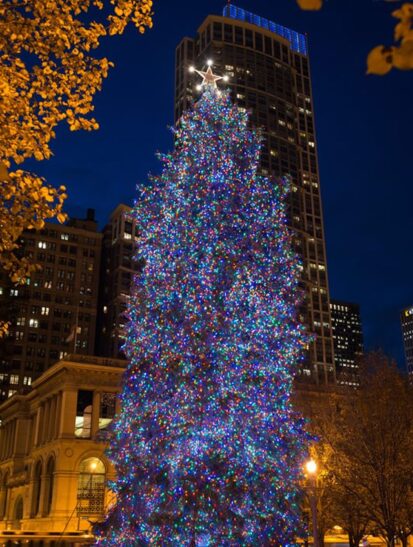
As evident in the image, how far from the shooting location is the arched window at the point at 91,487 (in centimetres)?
4984

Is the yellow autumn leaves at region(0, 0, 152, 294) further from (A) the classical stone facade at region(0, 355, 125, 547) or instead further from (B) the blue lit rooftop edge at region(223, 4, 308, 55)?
(B) the blue lit rooftop edge at region(223, 4, 308, 55)

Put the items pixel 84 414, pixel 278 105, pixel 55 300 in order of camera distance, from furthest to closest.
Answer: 1. pixel 278 105
2. pixel 55 300
3. pixel 84 414

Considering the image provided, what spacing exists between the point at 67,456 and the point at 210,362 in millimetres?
38672

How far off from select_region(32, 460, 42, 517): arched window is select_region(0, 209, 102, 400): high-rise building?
55610mm

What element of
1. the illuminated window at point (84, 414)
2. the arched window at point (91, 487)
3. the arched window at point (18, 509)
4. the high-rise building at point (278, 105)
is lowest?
the arched window at point (18, 509)

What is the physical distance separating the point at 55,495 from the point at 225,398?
127 feet

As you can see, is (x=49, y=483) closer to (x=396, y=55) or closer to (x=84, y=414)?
(x=84, y=414)

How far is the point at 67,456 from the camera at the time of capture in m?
52.1

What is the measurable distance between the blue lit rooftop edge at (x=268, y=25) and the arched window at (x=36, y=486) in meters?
115

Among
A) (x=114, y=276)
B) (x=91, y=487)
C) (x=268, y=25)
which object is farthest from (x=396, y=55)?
(x=268, y=25)

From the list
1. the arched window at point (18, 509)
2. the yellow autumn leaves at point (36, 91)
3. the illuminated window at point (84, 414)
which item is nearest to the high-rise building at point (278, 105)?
the arched window at point (18, 509)

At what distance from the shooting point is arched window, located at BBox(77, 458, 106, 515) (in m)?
49.8

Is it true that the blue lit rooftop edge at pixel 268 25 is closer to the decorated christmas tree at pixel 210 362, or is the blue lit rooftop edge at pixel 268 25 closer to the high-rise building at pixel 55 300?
the high-rise building at pixel 55 300

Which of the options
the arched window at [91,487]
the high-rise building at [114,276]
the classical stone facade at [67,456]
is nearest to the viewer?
the classical stone facade at [67,456]
